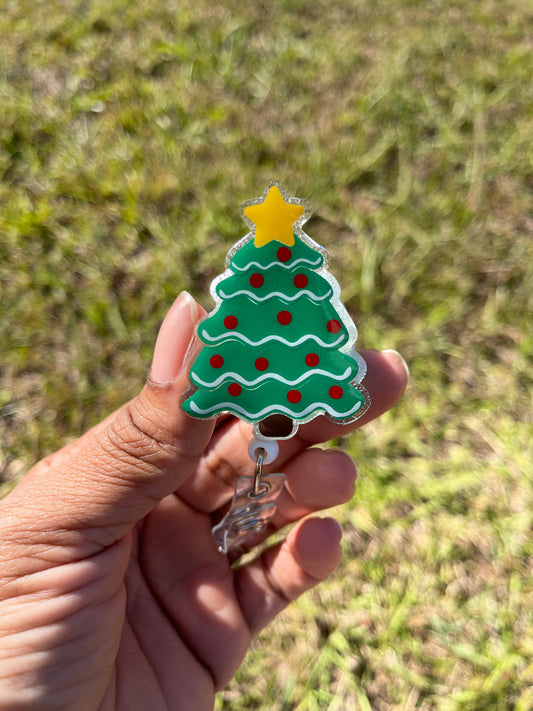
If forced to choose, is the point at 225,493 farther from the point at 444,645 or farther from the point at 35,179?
the point at 35,179

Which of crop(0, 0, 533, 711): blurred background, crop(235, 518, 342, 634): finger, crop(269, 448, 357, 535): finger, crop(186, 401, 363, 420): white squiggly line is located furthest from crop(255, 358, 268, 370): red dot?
crop(0, 0, 533, 711): blurred background

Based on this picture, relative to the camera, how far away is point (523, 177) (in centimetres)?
346

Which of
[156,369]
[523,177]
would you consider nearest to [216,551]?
[156,369]

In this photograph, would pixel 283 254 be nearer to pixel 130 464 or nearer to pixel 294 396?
pixel 294 396

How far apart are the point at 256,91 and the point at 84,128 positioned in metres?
1.06

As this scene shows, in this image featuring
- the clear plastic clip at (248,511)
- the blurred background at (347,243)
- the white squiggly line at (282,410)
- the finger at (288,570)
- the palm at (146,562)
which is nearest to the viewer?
the white squiggly line at (282,410)

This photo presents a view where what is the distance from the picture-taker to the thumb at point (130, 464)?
5.16 ft

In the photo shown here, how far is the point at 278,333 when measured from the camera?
5.17 ft

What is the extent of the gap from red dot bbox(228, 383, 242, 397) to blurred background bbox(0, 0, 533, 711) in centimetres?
135

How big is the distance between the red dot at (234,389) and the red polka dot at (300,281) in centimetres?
31

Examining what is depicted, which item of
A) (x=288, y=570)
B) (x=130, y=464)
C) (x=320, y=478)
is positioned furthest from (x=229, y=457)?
(x=130, y=464)

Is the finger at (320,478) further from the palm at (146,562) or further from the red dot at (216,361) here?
the red dot at (216,361)

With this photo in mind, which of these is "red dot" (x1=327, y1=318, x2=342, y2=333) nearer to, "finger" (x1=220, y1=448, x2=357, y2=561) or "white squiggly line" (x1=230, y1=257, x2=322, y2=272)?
"white squiggly line" (x1=230, y1=257, x2=322, y2=272)

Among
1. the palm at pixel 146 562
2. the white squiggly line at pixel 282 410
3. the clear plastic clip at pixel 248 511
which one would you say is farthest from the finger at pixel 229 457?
the white squiggly line at pixel 282 410
